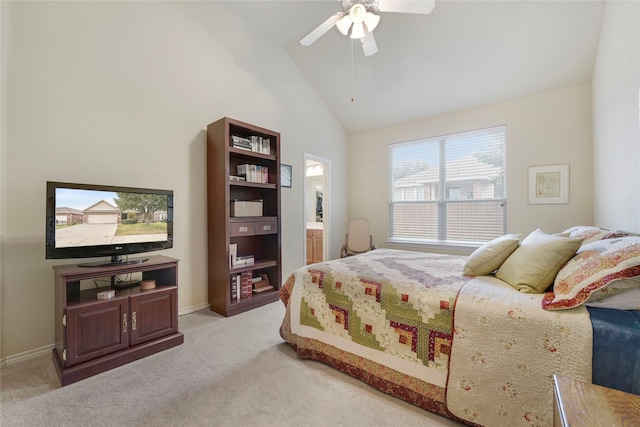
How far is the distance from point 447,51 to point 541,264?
295 centimetres

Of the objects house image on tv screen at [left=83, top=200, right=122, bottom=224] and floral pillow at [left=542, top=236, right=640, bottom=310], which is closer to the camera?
floral pillow at [left=542, top=236, right=640, bottom=310]

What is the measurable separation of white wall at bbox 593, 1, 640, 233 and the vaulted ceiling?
0.30 meters

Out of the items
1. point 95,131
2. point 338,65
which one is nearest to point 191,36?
point 95,131

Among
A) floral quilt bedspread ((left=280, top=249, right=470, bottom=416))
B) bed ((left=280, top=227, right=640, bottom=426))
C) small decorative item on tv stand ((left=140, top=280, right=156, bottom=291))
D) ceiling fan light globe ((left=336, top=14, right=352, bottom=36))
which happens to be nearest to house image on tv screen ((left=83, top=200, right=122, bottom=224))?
small decorative item on tv stand ((left=140, top=280, right=156, bottom=291))

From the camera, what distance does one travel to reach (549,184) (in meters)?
3.52

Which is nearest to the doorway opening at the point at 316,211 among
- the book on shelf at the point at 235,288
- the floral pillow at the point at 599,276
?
the book on shelf at the point at 235,288

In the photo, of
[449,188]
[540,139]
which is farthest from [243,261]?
[540,139]

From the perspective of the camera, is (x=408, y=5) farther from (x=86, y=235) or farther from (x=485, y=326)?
(x=86, y=235)

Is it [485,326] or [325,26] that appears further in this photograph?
[325,26]

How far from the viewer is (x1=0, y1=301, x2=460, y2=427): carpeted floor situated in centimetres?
146

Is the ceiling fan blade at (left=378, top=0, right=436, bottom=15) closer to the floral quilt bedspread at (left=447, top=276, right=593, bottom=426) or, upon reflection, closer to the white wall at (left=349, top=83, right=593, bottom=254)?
the floral quilt bedspread at (left=447, top=276, right=593, bottom=426)

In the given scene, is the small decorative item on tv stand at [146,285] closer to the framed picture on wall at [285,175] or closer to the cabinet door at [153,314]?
the cabinet door at [153,314]

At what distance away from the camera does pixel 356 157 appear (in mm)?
5266

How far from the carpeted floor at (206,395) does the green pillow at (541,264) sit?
0.86 meters
